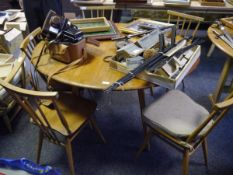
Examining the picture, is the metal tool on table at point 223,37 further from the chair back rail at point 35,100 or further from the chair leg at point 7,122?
the chair leg at point 7,122

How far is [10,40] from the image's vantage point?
235cm

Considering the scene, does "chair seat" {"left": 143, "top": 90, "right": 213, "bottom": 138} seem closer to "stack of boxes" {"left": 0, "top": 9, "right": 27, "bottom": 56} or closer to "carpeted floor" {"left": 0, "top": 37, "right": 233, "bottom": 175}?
"carpeted floor" {"left": 0, "top": 37, "right": 233, "bottom": 175}

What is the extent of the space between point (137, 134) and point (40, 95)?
43.4 inches

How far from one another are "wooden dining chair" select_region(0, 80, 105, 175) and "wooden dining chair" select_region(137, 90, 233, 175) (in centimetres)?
43

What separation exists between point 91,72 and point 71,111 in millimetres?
340

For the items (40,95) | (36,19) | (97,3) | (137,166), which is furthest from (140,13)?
(40,95)

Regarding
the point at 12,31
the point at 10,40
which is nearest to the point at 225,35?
the point at 10,40

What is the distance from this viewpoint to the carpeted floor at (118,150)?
165cm

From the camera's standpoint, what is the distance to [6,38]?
235 cm

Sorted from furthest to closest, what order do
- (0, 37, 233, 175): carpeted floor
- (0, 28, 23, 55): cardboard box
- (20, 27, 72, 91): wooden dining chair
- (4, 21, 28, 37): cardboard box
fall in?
(4, 21, 28, 37): cardboard box → (0, 28, 23, 55): cardboard box → (0, 37, 233, 175): carpeted floor → (20, 27, 72, 91): wooden dining chair

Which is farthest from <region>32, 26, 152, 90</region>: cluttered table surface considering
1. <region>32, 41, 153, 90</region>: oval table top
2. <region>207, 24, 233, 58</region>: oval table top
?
<region>207, 24, 233, 58</region>: oval table top

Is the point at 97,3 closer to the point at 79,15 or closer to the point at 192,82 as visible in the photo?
the point at 192,82

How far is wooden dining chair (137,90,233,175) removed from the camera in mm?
1294

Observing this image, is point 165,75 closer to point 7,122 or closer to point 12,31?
point 7,122
